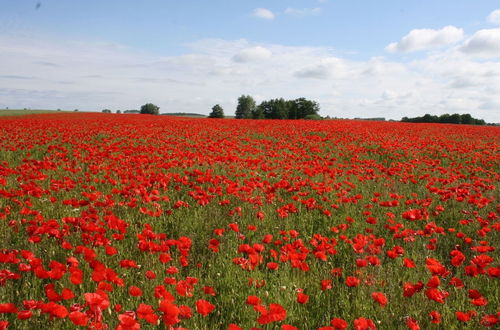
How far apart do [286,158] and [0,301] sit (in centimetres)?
777

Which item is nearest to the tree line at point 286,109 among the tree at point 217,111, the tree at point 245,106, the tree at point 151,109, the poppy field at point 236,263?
the tree at point 217,111

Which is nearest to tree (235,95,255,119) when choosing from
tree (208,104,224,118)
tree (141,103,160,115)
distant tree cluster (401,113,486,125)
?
tree (208,104,224,118)

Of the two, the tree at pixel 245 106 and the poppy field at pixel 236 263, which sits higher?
the tree at pixel 245 106

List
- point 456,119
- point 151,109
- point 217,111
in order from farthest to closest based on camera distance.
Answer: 1. point 151,109
2. point 217,111
3. point 456,119

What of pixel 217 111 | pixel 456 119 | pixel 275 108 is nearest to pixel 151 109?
pixel 217 111

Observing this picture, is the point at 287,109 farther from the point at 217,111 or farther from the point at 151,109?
the point at 151,109

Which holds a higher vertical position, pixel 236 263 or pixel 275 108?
pixel 275 108

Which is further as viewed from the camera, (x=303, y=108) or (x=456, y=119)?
(x=303, y=108)

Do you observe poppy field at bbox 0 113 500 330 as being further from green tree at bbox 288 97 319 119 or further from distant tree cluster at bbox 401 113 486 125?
green tree at bbox 288 97 319 119

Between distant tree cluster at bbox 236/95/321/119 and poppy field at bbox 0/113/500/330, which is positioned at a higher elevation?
distant tree cluster at bbox 236/95/321/119

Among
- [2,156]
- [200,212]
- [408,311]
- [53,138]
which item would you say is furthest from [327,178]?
[53,138]

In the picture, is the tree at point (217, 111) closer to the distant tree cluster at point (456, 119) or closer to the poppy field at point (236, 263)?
the distant tree cluster at point (456, 119)

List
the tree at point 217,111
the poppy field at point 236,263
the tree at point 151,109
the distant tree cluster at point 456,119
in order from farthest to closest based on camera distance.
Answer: the tree at point 151,109 < the tree at point 217,111 < the distant tree cluster at point 456,119 < the poppy field at point 236,263

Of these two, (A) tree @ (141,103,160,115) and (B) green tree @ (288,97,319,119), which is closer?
(B) green tree @ (288,97,319,119)
